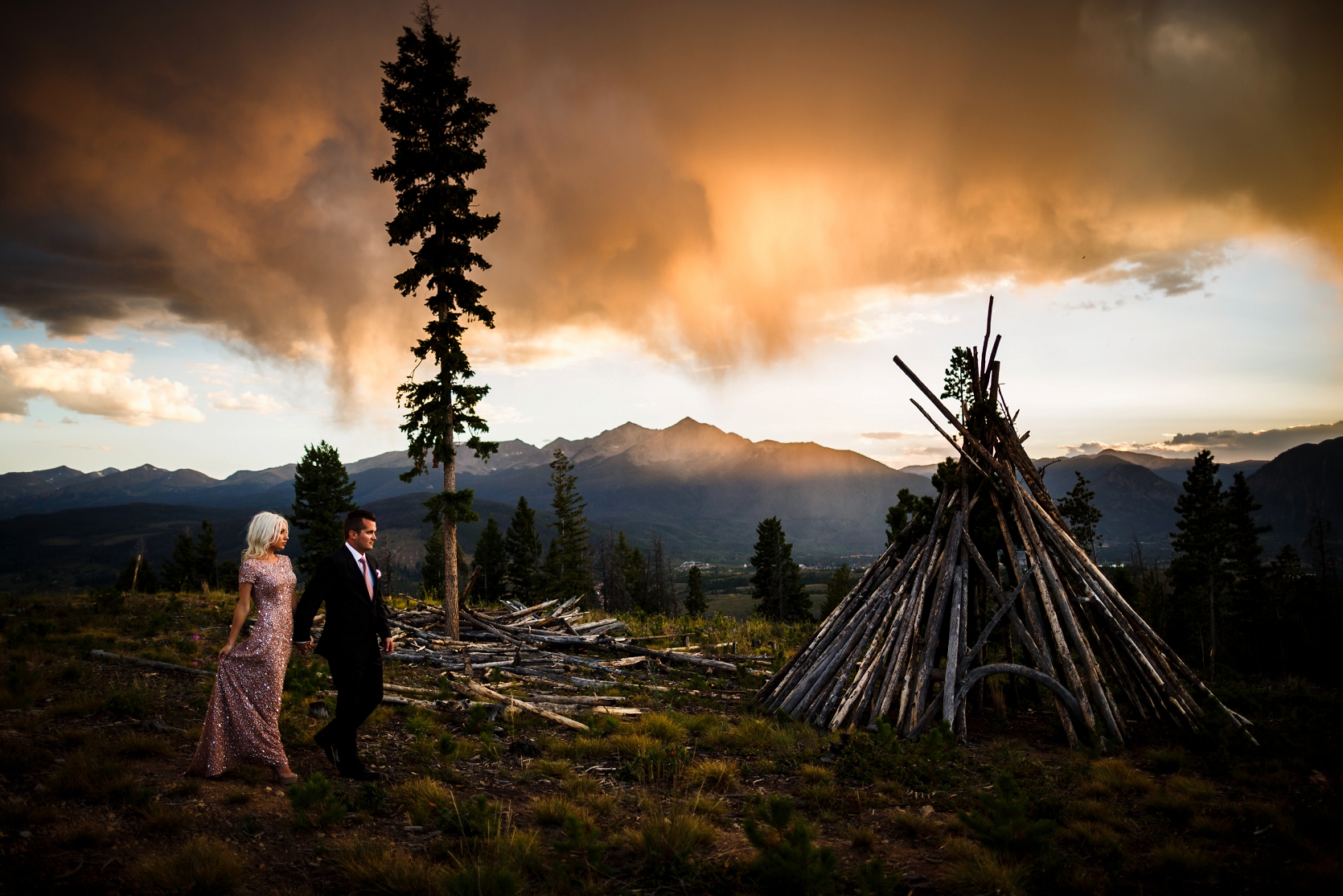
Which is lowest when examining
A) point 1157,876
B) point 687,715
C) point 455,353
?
point 687,715

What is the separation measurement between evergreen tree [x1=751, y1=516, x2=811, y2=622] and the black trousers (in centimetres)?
4367

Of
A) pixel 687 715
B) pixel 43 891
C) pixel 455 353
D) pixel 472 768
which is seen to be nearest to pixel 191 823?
pixel 43 891

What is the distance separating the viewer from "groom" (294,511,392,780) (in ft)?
16.9

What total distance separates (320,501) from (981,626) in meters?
39.7

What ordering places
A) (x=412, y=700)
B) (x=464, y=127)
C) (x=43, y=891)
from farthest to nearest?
(x=464, y=127) → (x=412, y=700) → (x=43, y=891)

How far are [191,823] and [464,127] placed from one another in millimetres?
14263

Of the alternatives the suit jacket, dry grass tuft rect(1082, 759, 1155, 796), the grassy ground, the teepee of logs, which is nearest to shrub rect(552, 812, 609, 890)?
the grassy ground

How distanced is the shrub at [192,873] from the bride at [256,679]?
1.41m


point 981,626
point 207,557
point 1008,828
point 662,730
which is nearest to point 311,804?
point 662,730

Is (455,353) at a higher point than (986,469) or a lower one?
higher

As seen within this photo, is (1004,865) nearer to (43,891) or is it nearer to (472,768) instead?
(472,768)

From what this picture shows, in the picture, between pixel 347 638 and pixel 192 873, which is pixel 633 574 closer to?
pixel 347 638

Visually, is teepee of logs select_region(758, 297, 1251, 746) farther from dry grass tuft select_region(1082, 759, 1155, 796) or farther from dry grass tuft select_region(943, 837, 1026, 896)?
dry grass tuft select_region(943, 837, 1026, 896)

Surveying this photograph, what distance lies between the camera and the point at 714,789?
19.2ft
